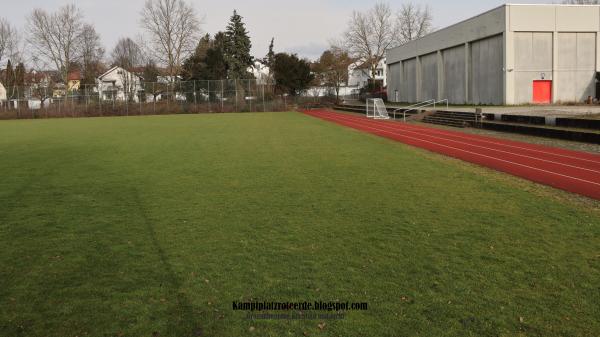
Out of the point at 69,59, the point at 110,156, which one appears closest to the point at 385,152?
the point at 110,156

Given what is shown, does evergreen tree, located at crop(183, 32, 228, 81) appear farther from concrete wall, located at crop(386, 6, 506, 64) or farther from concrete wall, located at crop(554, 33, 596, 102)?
concrete wall, located at crop(554, 33, 596, 102)

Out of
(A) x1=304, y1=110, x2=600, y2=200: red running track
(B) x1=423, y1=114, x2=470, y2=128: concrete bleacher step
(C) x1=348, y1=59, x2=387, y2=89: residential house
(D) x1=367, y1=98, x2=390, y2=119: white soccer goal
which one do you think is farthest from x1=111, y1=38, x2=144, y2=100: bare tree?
(A) x1=304, y1=110, x2=600, y2=200: red running track

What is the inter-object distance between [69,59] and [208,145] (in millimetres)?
52876

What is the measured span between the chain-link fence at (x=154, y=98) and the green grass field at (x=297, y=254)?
42838 mm

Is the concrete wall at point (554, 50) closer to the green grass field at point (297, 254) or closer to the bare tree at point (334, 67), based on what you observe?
the green grass field at point (297, 254)

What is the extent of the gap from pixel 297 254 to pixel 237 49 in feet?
208

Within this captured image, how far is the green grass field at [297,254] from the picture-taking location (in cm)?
396

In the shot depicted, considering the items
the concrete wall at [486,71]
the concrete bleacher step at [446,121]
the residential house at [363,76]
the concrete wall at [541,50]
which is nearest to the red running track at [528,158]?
the concrete bleacher step at [446,121]

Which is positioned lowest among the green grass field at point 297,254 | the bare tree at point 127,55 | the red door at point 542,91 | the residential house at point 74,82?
the green grass field at point 297,254

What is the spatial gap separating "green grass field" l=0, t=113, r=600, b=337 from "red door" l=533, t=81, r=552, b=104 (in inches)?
1136

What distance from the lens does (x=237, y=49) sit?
66438 millimetres

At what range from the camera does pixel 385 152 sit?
15.6 meters

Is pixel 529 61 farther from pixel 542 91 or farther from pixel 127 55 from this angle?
pixel 127 55

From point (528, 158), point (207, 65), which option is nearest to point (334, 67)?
point (207, 65)
